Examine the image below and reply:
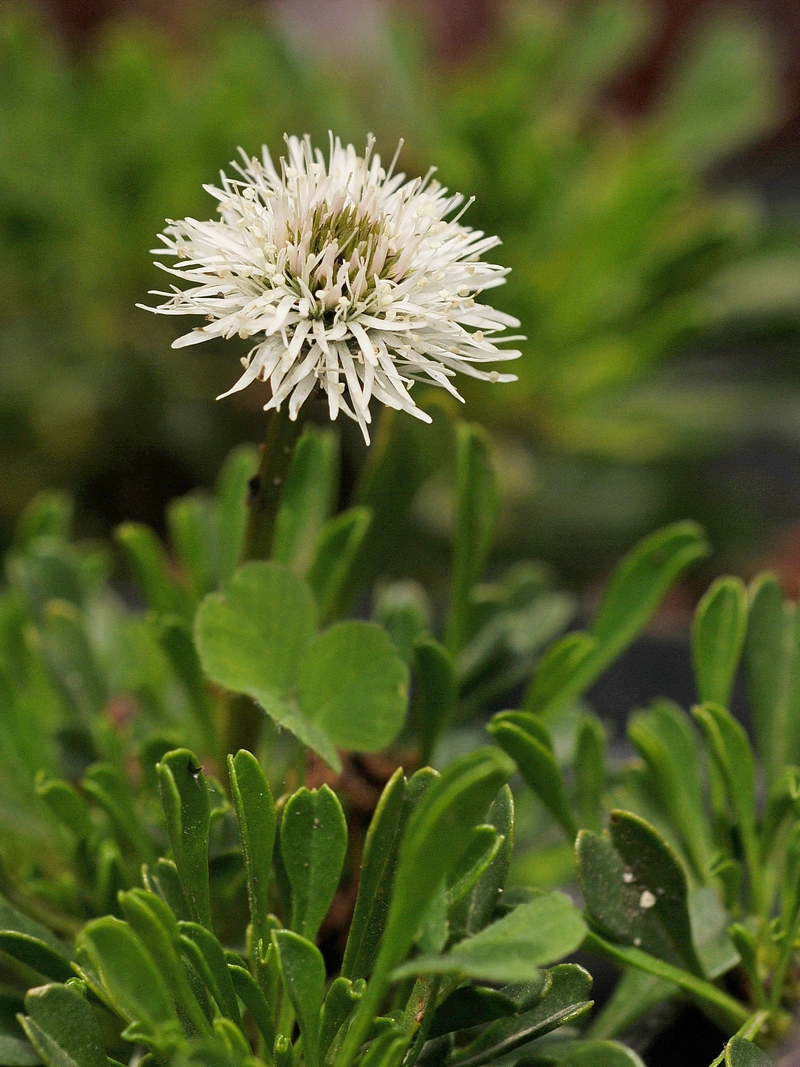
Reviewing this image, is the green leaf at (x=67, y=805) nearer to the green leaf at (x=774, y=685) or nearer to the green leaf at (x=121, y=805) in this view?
the green leaf at (x=121, y=805)

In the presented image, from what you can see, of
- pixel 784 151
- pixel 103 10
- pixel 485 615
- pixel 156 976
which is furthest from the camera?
pixel 784 151

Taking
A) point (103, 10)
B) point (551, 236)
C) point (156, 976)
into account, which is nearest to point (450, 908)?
point (156, 976)

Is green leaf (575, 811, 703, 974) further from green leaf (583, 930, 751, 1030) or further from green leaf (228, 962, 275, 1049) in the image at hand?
green leaf (228, 962, 275, 1049)

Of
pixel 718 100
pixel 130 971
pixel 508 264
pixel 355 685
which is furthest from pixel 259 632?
pixel 718 100

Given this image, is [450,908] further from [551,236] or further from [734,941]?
[551,236]

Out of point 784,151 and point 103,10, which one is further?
point 784,151

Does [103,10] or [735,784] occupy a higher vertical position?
[103,10]

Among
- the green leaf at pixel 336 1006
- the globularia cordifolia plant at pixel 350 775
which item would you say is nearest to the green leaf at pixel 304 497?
the globularia cordifolia plant at pixel 350 775
